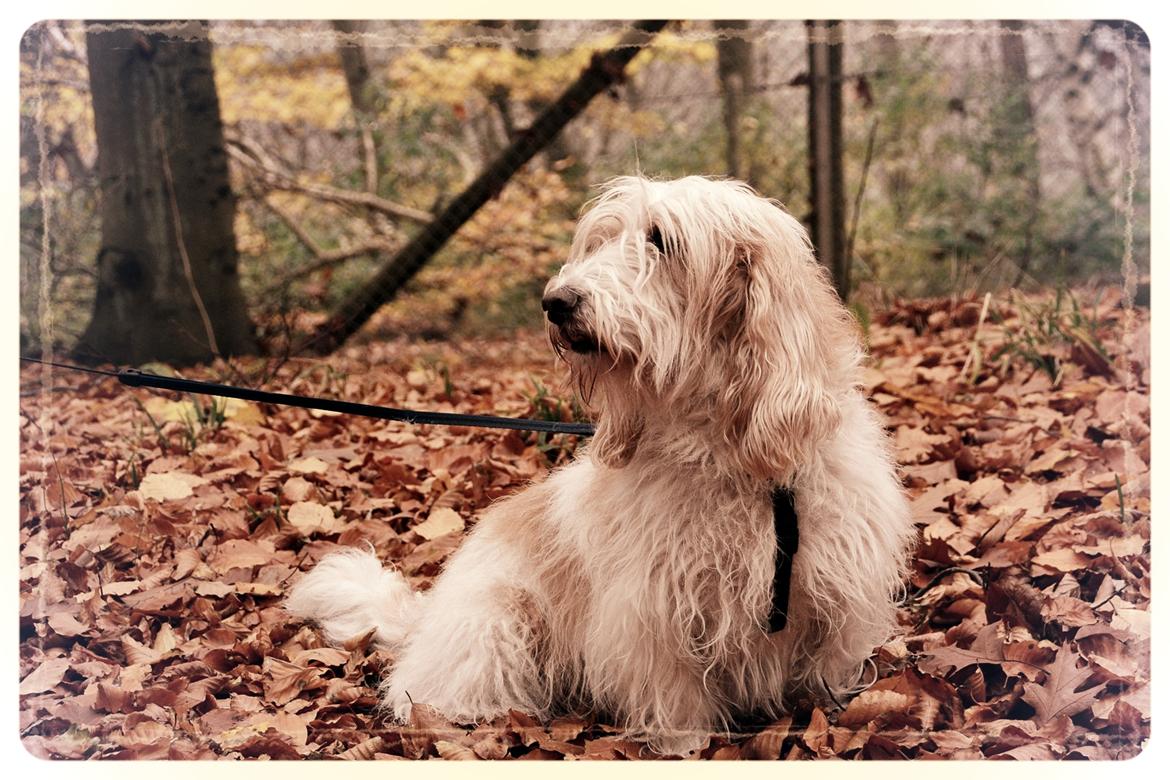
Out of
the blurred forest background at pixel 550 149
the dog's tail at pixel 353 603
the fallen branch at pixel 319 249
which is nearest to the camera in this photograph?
the dog's tail at pixel 353 603

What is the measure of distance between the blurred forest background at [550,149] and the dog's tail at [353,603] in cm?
140

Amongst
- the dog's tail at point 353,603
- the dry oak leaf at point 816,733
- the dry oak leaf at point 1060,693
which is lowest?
the dry oak leaf at point 816,733

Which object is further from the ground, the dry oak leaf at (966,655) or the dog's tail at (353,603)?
the dog's tail at (353,603)

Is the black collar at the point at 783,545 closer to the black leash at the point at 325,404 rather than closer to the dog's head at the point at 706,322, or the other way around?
the dog's head at the point at 706,322

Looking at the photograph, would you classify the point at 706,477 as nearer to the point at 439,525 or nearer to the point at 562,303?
the point at 562,303

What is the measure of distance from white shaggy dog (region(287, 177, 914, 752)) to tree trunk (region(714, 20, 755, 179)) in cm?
355

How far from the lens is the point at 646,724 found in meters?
2.76

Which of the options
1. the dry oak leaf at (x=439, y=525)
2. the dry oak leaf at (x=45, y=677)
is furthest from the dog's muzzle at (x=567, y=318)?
the dry oak leaf at (x=45, y=677)

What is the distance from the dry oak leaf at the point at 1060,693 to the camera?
2.64 m

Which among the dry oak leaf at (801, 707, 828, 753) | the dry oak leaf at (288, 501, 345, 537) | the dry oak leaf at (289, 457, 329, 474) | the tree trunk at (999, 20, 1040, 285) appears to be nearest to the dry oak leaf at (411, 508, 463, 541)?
the dry oak leaf at (288, 501, 345, 537)

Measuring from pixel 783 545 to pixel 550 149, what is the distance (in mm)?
5717

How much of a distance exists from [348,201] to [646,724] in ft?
22.0

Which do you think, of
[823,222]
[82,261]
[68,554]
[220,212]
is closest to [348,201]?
[220,212]

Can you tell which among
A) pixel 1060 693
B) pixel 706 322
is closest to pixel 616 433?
pixel 706 322
